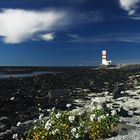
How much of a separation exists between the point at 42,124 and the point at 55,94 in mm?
16415

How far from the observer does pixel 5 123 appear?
67.4 feet

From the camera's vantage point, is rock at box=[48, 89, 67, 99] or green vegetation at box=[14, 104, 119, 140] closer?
green vegetation at box=[14, 104, 119, 140]

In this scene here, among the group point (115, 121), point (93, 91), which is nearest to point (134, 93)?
point (93, 91)

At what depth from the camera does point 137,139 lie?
14.4m

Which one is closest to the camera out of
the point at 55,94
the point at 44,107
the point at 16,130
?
the point at 16,130

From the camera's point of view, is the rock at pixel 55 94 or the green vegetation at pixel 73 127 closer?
the green vegetation at pixel 73 127

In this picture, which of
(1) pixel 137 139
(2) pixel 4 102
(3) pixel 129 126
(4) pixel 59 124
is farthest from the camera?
(2) pixel 4 102

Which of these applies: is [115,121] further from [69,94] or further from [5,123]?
[69,94]

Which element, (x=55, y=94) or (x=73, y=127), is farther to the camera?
(x=55, y=94)

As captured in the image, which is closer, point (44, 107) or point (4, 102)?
point (44, 107)

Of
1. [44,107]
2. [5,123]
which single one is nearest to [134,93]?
[44,107]

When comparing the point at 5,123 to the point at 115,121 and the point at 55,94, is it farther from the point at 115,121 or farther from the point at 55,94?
the point at 55,94

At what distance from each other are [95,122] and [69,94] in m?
Answer: 18.0

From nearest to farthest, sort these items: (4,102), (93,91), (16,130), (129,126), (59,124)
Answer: (59,124), (129,126), (16,130), (4,102), (93,91)
